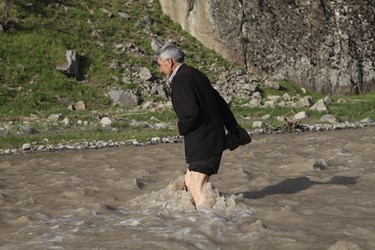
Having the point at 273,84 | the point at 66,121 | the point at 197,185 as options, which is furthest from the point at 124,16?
the point at 197,185

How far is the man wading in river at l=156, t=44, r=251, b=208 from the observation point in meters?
7.63

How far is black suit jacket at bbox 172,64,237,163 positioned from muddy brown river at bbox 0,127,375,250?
26.5 inches

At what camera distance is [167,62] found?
7809 mm

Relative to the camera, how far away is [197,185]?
26.5 ft

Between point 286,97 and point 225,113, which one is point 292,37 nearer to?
point 286,97

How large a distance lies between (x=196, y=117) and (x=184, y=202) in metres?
1.48

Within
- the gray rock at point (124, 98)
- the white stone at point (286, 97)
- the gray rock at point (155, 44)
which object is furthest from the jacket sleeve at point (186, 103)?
the gray rock at point (155, 44)

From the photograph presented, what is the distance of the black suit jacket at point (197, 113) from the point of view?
7609 mm

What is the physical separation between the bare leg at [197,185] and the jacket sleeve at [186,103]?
2.60 feet

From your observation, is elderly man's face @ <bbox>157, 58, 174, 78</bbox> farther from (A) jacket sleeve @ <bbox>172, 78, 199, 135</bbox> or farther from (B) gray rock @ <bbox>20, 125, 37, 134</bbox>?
(B) gray rock @ <bbox>20, 125, 37, 134</bbox>

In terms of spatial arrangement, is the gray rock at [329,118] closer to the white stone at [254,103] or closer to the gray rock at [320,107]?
the gray rock at [320,107]

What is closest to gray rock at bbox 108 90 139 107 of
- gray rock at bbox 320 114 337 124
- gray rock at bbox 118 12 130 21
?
gray rock at bbox 320 114 337 124

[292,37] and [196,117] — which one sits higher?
[292,37]

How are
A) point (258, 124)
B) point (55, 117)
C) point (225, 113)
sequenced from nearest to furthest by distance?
point (225, 113) < point (258, 124) < point (55, 117)
